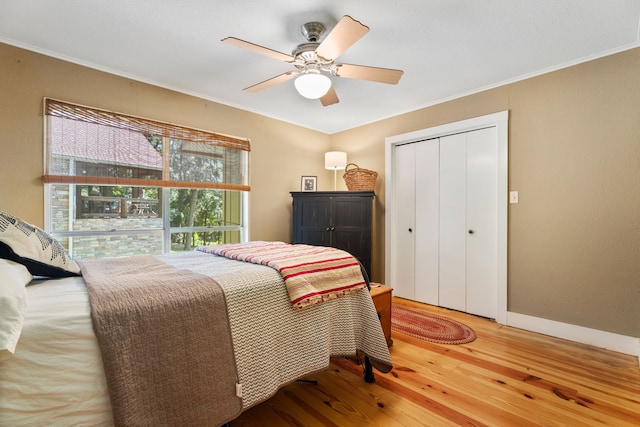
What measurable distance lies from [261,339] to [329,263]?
556 mm

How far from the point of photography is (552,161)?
2.53 m

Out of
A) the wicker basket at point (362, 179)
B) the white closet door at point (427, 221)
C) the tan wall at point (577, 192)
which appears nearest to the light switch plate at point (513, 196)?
the tan wall at point (577, 192)

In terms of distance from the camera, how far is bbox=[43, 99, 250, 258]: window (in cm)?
238

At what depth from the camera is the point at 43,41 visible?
2143mm

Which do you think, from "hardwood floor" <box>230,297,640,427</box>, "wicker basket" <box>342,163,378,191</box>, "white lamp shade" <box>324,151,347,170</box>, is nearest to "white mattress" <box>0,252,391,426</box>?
"hardwood floor" <box>230,297,640,427</box>

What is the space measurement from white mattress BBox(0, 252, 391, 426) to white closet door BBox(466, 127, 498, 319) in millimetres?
1877

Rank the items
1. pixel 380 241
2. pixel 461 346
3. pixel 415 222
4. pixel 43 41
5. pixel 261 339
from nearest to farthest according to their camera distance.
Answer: pixel 261 339 → pixel 43 41 → pixel 461 346 → pixel 415 222 → pixel 380 241

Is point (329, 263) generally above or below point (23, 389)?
above

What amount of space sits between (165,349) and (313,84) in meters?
1.68


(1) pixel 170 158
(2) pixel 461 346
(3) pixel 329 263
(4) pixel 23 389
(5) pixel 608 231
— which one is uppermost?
(1) pixel 170 158

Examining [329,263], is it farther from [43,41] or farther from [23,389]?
[43,41]

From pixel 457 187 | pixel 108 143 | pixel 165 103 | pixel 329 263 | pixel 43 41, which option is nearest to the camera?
pixel 329 263

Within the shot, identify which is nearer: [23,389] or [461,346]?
[23,389]

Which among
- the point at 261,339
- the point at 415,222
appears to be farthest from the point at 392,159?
the point at 261,339
